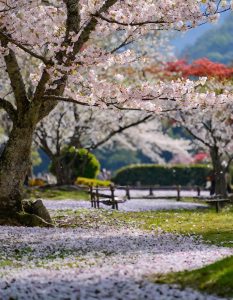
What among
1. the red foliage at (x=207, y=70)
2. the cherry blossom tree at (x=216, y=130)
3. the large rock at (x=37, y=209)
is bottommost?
the large rock at (x=37, y=209)

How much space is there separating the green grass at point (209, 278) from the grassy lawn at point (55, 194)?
25.2 metres

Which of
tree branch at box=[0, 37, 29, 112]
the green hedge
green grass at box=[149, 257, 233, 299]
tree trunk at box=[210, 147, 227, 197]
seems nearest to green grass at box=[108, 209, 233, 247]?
green grass at box=[149, 257, 233, 299]

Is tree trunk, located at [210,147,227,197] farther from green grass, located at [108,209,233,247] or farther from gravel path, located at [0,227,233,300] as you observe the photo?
gravel path, located at [0,227,233,300]

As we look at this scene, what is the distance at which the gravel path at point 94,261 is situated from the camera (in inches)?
437

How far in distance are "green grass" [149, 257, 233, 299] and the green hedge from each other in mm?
50314

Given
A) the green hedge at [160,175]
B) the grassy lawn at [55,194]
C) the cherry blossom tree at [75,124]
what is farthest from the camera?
the green hedge at [160,175]

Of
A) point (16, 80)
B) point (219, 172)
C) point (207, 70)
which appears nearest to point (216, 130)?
point (219, 172)

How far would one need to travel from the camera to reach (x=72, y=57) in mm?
20031

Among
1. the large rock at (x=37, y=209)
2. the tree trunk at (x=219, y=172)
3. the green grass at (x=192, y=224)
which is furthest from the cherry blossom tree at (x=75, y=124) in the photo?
the large rock at (x=37, y=209)

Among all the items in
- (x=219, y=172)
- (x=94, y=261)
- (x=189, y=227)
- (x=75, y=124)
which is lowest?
(x=94, y=261)

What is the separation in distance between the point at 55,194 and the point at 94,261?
26304 mm

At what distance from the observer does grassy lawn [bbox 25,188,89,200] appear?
125 ft

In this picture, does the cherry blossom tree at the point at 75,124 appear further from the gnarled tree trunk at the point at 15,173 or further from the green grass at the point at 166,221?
the gnarled tree trunk at the point at 15,173

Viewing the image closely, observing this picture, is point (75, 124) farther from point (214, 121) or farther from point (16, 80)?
point (16, 80)
